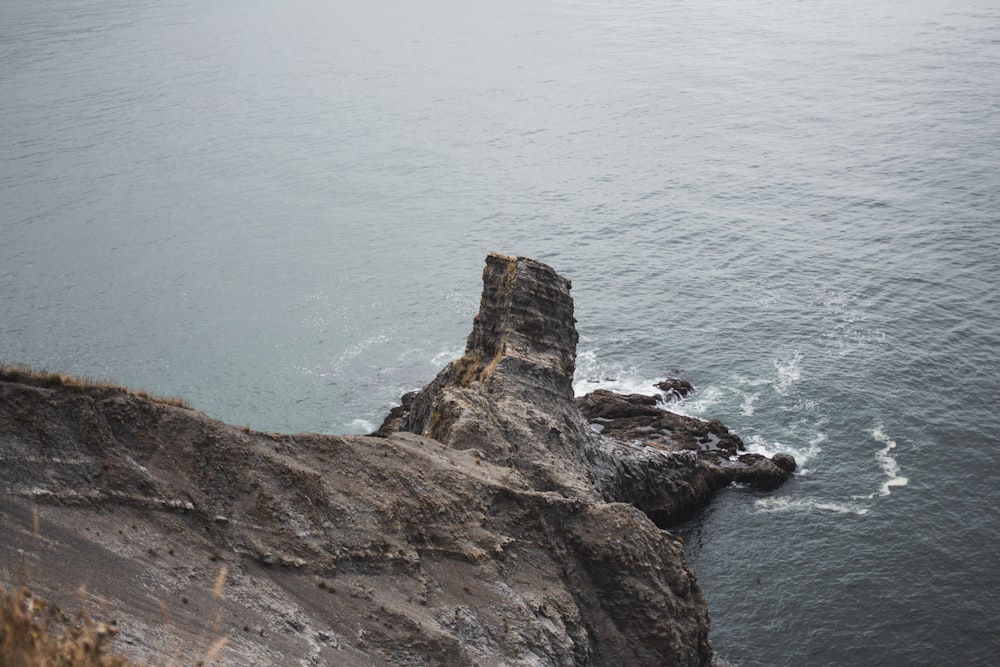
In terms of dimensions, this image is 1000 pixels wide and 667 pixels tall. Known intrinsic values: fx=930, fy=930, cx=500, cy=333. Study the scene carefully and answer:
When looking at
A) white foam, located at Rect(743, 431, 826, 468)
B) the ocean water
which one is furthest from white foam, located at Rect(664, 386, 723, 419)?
white foam, located at Rect(743, 431, 826, 468)

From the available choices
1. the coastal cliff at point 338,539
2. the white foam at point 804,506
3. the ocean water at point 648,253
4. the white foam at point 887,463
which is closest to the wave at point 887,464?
the white foam at point 887,463

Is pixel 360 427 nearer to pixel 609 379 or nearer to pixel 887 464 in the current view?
pixel 609 379

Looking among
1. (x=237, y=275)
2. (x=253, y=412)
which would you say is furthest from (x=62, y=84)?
(x=253, y=412)

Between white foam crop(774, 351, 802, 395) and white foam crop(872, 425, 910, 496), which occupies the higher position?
white foam crop(774, 351, 802, 395)

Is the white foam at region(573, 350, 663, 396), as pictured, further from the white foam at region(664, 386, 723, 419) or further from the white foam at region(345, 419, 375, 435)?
the white foam at region(345, 419, 375, 435)

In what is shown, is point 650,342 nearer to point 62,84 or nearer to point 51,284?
point 51,284

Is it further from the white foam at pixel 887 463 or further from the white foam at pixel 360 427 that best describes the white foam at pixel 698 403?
the white foam at pixel 360 427
